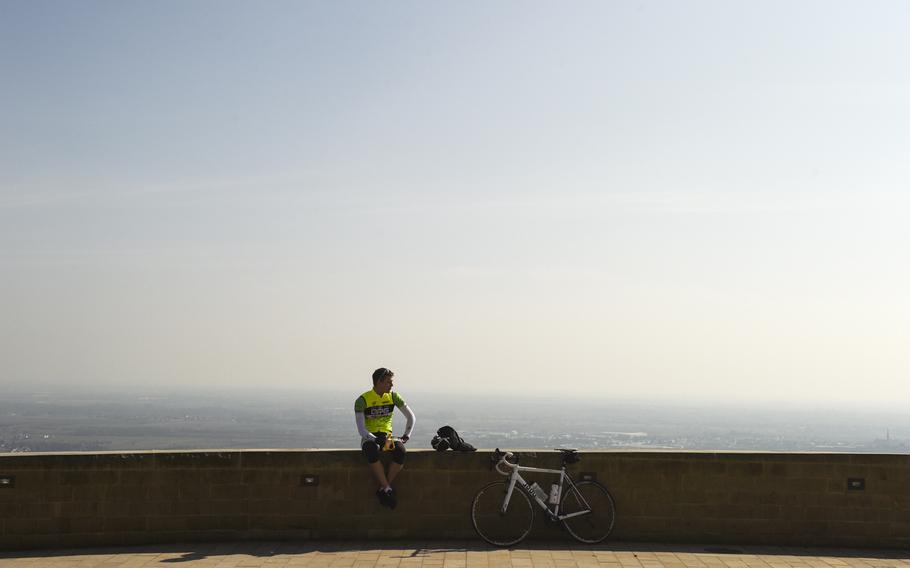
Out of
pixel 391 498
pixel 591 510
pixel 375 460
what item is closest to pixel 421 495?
pixel 391 498

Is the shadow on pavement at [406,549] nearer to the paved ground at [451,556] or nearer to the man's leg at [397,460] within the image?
the paved ground at [451,556]

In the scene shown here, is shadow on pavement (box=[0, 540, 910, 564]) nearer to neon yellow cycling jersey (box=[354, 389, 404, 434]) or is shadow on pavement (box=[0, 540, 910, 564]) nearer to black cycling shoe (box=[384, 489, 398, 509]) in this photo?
black cycling shoe (box=[384, 489, 398, 509])

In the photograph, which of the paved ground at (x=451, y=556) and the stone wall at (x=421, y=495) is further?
the stone wall at (x=421, y=495)

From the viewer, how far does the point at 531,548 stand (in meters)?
9.92

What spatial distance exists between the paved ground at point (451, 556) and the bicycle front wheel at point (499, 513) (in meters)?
0.25

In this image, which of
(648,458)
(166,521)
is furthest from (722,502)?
(166,521)

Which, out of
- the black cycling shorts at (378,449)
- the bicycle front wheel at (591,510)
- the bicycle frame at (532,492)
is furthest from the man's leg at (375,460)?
the bicycle front wheel at (591,510)

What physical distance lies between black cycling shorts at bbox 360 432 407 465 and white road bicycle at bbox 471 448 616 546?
945mm

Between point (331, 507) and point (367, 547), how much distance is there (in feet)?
2.43

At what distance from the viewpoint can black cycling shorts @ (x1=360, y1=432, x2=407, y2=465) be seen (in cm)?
1019

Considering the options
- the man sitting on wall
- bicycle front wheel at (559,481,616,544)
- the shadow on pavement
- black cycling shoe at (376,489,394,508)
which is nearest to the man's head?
the man sitting on wall

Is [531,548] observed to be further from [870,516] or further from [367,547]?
[870,516]

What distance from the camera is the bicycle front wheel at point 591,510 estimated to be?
33.7 ft

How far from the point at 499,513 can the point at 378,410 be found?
5.71ft
